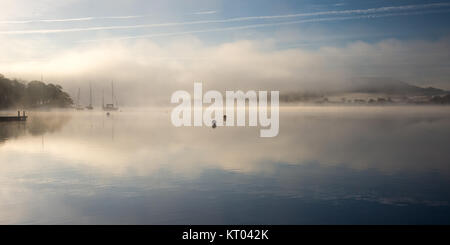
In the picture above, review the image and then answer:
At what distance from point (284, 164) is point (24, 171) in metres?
17.8

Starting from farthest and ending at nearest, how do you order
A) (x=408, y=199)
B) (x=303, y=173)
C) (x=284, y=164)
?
1. (x=284, y=164)
2. (x=303, y=173)
3. (x=408, y=199)

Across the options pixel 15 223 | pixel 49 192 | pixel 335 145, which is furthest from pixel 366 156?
pixel 15 223

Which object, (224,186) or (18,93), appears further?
(18,93)

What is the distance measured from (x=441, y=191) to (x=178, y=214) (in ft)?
44.9

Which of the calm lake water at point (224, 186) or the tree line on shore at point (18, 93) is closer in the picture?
the calm lake water at point (224, 186)

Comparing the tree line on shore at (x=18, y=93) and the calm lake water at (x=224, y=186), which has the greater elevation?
the tree line on shore at (x=18, y=93)

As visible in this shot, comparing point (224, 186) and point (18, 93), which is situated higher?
point (18, 93)

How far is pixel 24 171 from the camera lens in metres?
27.2

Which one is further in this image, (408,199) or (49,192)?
(49,192)

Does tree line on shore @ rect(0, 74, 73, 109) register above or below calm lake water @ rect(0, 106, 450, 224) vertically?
above

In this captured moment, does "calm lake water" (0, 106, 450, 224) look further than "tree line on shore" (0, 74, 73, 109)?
No
